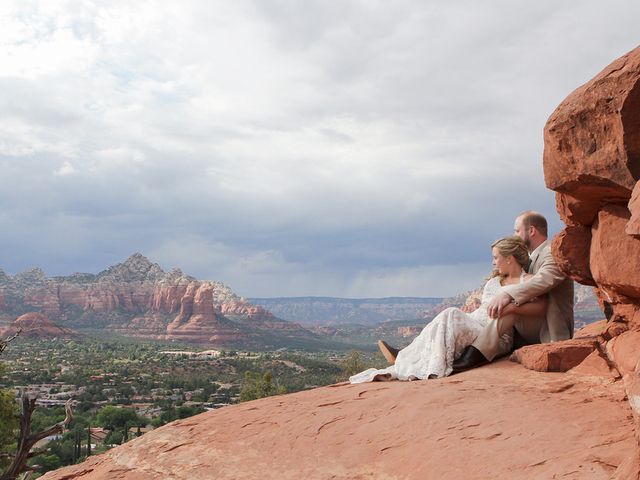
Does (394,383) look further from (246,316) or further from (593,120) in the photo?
(246,316)

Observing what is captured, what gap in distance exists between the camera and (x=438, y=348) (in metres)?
8.23

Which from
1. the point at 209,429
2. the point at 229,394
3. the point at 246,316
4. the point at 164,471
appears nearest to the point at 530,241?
the point at 209,429

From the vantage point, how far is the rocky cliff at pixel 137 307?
144625 millimetres

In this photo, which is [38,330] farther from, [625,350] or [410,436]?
[625,350]

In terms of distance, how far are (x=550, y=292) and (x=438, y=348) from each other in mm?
1713

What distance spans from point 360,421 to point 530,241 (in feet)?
13.9

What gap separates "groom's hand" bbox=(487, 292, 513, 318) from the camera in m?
8.16

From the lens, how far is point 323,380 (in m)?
59.7

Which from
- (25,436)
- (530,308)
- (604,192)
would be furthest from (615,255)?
(25,436)

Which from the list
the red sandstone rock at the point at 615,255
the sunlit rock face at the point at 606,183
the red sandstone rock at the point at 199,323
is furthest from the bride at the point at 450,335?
the red sandstone rock at the point at 199,323

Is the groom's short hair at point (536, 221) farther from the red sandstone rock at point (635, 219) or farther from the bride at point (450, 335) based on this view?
the red sandstone rock at point (635, 219)

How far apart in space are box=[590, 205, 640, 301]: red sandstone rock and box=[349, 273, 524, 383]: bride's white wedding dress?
187 centimetres

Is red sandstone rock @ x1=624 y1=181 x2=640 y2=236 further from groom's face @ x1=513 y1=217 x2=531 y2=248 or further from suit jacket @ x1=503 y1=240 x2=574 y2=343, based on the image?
groom's face @ x1=513 y1=217 x2=531 y2=248

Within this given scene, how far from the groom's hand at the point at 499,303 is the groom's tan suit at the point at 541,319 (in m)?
0.09
